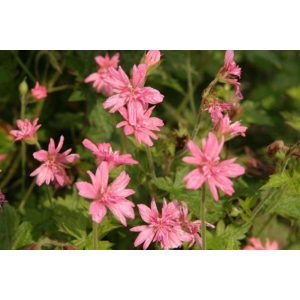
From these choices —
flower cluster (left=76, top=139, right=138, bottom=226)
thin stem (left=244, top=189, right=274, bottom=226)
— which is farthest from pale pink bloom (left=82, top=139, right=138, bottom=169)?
thin stem (left=244, top=189, right=274, bottom=226)

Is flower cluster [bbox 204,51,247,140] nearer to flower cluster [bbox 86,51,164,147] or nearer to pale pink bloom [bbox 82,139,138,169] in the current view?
flower cluster [bbox 86,51,164,147]

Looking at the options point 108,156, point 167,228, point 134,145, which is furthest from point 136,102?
point 134,145

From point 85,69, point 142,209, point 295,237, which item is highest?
point 85,69

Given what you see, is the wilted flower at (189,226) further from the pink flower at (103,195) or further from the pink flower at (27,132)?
the pink flower at (27,132)

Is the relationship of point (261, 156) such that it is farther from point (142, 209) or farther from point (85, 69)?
point (142, 209)

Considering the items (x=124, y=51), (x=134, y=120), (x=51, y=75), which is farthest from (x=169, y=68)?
(x=134, y=120)

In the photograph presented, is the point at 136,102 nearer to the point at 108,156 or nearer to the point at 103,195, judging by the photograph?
the point at 108,156
